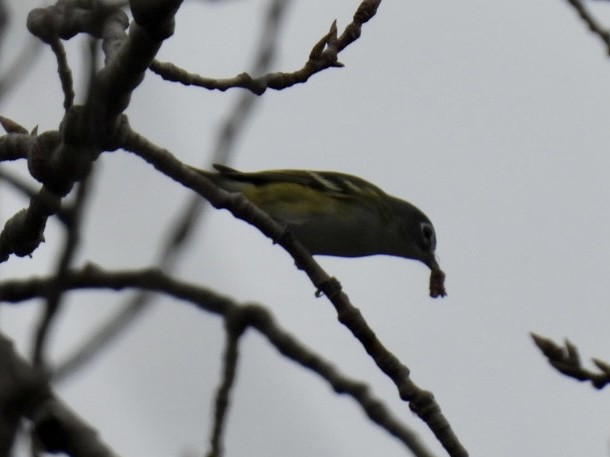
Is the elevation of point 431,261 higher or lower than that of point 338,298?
higher

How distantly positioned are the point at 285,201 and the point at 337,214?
45cm

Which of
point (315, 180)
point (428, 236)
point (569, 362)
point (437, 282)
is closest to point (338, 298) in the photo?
point (569, 362)

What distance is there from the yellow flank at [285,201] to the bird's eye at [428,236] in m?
1.19

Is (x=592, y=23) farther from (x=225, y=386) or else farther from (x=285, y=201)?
(x=285, y=201)

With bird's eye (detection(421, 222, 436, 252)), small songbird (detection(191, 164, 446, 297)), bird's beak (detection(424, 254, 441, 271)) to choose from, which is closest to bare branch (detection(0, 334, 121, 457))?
small songbird (detection(191, 164, 446, 297))

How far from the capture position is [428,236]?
31.0ft

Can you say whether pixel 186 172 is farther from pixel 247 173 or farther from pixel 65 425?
pixel 247 173

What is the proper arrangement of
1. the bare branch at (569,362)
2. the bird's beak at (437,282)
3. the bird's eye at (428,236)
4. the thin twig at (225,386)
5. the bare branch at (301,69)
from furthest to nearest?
1. the bird's eye at (428,236)
2. the bird's beak at (437,282)
3. the bare branch at (301,69)
4. the bare branch at (569,362)
5. the thin twig at (225,386)

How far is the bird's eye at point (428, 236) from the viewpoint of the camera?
30.6 feet

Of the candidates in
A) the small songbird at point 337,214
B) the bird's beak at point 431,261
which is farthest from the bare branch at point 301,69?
the bird's beak at point 431,261

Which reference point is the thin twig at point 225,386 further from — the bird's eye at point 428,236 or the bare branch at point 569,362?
the bird's eye at point 428,236

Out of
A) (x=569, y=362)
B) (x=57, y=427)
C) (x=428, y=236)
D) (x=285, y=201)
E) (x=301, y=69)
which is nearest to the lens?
(x=57, y=427)

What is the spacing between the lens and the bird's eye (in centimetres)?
933

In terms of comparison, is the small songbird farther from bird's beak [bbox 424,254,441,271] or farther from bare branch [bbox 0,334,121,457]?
bare branch [bbox 0,334,121,457]
